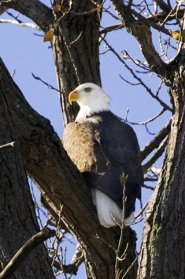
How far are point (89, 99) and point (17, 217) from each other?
3271 mm

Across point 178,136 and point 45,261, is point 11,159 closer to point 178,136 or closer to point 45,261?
point 45,261

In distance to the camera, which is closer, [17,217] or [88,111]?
[17,217]

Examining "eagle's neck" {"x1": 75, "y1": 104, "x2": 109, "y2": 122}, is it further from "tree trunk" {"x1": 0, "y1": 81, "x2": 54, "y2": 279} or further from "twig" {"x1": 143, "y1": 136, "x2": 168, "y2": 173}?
"tree trunk" {"x1": 0, "y1": 81, "x2": 54, "y2": 279}

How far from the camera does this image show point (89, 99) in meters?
7.03

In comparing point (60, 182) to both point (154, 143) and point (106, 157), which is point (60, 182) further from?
point (154, 143)

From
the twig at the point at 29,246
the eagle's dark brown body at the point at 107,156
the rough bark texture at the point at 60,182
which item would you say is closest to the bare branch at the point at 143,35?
the rough bark texture at the point at 60,182

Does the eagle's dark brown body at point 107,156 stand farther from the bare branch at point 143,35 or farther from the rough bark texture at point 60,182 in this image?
the bare branch at point 143,35

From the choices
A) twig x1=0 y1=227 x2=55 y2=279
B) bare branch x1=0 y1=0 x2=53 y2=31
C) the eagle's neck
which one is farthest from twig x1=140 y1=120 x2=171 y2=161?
twig x1=0 y1=227 x2=55 y2=279

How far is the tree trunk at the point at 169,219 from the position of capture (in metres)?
4.34

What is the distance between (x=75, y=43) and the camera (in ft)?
20.2

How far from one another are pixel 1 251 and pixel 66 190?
0.97 m

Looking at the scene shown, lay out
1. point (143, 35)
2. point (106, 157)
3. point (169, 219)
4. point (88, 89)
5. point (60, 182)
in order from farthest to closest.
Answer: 1. point (88, 89)
2. point (106, 157)
3. point (143, 35)
4. point (60, 182)
5. point (169, 219)

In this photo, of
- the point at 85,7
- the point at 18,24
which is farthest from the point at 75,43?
the point at 18,24

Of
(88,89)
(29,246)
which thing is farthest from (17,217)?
(88,89)
